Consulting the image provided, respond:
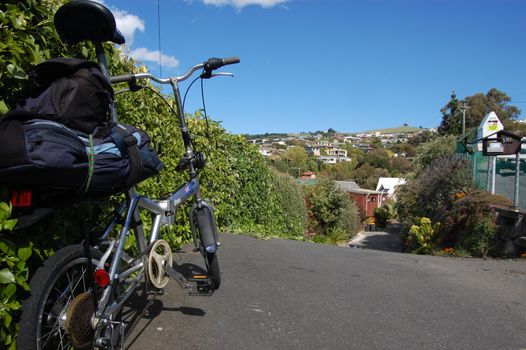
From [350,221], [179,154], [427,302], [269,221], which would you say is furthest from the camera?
[350,221]

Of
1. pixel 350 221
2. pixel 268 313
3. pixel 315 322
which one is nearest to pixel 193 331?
pixel 268 313

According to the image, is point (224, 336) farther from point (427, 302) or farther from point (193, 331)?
point (427, 302)

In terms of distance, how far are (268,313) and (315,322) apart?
0.41 m

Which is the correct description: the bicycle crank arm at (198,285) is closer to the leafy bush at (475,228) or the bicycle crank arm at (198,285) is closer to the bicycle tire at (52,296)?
the bicycle tire at (52,296)

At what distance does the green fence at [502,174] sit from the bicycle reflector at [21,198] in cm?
1021

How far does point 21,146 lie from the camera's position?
1954 millimetres

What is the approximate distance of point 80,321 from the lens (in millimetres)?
2414

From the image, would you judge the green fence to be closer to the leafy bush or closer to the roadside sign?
the roadside sign

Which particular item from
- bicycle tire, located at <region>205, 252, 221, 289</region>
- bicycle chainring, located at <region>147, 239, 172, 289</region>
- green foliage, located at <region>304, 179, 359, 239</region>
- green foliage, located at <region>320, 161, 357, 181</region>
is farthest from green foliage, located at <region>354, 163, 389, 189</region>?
bicycle chainring, located at <region>147, 239, 172, 289</region>

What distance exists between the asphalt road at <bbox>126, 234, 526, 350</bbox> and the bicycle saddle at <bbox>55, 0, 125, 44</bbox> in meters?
2.05

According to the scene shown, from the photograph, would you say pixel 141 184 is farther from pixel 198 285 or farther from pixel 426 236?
pixel 426 236

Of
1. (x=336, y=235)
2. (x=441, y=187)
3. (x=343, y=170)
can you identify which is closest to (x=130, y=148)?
(x=441, y=187)

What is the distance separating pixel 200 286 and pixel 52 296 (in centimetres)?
137

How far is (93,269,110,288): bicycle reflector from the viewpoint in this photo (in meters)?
2.46
